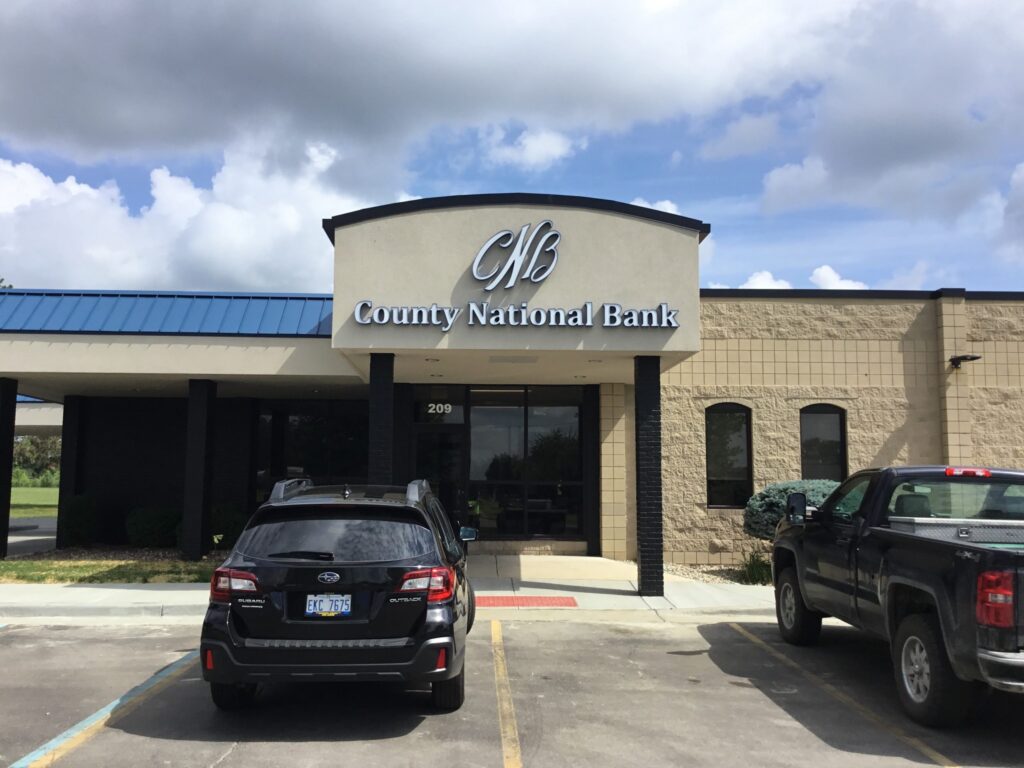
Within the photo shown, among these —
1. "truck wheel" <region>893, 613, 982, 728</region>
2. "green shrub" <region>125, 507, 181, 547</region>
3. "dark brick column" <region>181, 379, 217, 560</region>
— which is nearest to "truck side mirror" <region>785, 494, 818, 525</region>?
"truck wheel" <region>893, 613, 982, 728</region>

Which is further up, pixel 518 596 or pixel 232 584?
pixel 232 584

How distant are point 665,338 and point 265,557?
24.4ft

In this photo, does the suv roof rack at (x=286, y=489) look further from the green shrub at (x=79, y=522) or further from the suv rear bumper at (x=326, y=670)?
the green shrub at (x=79, y=522)

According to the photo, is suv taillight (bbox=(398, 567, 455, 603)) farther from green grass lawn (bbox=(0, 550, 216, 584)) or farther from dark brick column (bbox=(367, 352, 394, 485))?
green grass lawn (bbox=(0, 550, 216, 584))

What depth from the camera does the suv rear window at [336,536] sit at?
6039 mm

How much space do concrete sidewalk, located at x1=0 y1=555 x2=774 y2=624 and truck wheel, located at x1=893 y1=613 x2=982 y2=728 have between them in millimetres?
4538

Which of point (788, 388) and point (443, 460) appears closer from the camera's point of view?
point (788, 388)

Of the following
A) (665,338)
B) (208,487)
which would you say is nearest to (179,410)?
(208,487)

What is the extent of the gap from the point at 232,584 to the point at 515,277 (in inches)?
275

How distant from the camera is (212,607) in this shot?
6.02 metres

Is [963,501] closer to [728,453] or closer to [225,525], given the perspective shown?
[728,453]

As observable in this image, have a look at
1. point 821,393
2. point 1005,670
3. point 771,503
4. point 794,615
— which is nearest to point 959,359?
point 821,393

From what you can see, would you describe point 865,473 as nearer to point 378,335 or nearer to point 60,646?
point 378,335

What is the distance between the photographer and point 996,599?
5.57 meters
